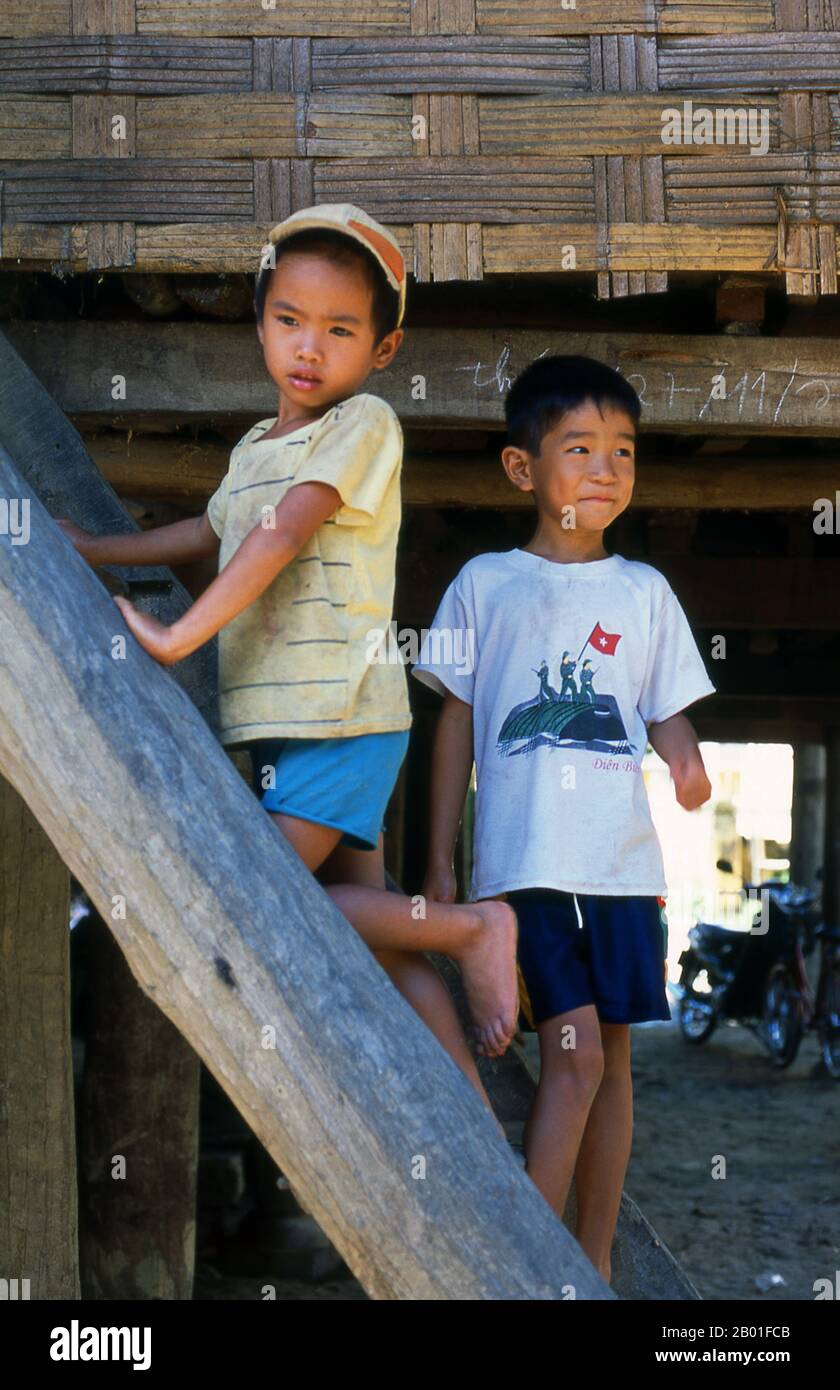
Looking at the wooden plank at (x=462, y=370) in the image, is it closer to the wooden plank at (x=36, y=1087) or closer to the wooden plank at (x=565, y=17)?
the wooden plank at (x=565, y=17)

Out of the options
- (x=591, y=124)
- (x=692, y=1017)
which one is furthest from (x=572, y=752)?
(x=692, y=1017)

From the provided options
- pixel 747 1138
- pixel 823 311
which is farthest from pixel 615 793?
pixel 747 1138

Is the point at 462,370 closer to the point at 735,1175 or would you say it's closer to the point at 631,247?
the point at 631,247

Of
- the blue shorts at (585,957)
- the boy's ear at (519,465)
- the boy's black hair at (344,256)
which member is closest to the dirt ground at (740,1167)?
the blue shorts at (585,957)

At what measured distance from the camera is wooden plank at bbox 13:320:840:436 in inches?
118

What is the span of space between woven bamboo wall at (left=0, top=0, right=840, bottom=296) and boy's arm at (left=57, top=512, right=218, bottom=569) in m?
0.70

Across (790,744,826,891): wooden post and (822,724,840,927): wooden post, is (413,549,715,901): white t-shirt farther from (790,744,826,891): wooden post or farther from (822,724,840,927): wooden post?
(790,744,826,891): wooden post

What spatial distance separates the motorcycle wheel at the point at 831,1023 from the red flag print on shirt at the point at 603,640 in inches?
326

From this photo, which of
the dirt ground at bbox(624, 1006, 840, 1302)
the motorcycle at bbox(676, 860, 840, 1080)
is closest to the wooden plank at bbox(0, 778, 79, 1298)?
the dirt ground at bbox(624, 1006, 840, 1302)

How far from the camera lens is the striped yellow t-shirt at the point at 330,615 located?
204 cm

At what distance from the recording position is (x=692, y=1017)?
12.2 m

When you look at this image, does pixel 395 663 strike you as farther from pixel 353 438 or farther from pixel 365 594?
pixel 353 438

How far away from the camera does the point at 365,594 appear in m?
2.08
